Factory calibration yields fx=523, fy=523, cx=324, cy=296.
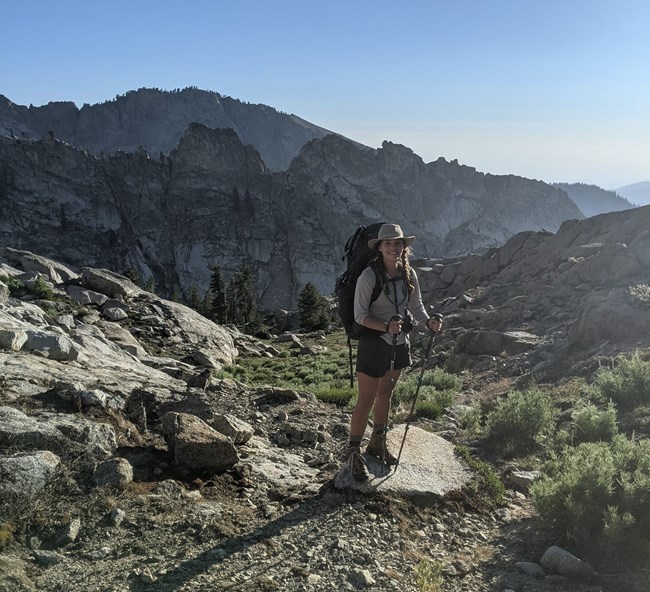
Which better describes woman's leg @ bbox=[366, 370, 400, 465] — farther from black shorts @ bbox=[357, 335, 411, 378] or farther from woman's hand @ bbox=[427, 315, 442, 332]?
woman's hand @ bbox=[427, 315, 442, 332]

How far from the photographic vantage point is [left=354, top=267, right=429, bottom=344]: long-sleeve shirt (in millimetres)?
5680

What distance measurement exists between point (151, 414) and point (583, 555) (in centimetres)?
539

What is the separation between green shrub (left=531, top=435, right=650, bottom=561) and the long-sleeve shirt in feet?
7.29

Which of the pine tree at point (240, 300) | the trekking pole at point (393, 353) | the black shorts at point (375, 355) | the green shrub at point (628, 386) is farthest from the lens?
the pine tree at point (240, 300)

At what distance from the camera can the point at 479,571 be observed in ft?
15.9

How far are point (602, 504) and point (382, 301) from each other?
296 cm

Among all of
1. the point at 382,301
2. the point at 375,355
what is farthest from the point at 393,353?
the point at 382,301

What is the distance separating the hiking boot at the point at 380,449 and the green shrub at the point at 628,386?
502 cm

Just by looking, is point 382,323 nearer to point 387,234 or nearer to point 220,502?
point 387,234

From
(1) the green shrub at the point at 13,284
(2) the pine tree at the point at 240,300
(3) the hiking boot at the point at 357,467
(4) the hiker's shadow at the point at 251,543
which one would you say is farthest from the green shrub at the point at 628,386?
(2) the pine tree at the point at 240,300

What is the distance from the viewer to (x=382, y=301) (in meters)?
5.82

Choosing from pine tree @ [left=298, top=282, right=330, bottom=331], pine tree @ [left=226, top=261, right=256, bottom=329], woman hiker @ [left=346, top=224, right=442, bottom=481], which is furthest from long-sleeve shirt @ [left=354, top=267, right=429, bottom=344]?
pine tree @ [left=226, top=261, right=256, bottom=329]

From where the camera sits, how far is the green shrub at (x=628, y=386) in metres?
9.16

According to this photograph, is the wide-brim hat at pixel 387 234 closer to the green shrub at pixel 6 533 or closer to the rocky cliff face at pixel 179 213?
the green shrub at pixel 6 533
